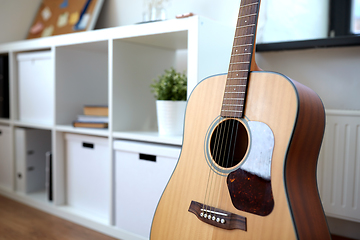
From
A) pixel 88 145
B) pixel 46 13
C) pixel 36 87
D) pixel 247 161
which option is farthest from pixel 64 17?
pixel 247 161

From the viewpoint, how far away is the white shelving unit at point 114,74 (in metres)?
1.16

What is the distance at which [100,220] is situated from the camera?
4.74ft

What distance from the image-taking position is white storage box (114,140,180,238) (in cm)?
120

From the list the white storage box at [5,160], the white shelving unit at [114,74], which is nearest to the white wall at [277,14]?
the white shelving unit at [114,74]

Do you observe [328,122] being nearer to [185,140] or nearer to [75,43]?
[185,140]

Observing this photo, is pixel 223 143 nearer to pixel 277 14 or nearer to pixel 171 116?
pixel 171 116

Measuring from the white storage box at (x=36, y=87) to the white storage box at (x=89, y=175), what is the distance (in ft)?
0.78

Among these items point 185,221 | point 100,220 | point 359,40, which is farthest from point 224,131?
point 100,220

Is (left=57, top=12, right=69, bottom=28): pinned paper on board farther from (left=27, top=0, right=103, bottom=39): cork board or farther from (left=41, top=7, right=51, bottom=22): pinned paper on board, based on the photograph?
(left=41, top=7, right=51, bottom=22): pinned paper on board

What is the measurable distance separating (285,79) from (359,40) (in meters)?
0.63

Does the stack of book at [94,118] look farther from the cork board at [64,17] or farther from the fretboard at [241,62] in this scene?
the fretboard at [241,62]

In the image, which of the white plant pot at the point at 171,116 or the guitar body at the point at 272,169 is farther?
the white plant pot at the point at 171,116

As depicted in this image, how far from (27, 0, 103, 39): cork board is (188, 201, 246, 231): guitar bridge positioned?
52.3 inches

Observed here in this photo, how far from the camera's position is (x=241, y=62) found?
0.83 m
